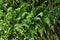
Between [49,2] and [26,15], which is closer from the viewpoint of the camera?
[26,15]

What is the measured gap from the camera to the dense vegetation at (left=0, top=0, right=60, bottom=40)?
14.6ft

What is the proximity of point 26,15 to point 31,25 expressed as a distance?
33 centimetres

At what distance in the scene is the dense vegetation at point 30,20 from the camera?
4457 mm

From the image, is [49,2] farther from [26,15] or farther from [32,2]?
[26,15]

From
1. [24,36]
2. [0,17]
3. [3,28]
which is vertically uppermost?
[0,17]

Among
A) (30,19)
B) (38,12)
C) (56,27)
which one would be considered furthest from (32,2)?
(56,27)

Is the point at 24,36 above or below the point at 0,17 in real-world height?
below

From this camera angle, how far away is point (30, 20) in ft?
14.8

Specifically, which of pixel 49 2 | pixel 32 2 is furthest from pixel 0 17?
pixel 49 2

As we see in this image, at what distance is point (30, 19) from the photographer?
4555 mm

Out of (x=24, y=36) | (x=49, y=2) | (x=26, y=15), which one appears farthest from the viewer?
(x=49, y=2)

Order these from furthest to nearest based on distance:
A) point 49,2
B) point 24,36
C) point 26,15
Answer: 1. point 49,2
2. point 26,15
3. point 24,36

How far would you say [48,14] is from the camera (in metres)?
4.70

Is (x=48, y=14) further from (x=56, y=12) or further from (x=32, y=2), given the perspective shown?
(x=32, y=2)
